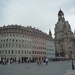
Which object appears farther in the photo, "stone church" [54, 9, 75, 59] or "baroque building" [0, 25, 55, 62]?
"stone church" [54, 9, 75, 59]

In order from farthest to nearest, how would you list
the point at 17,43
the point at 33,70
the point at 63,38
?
the point at 63,38 < the point at 17,43 < the point at 33,70

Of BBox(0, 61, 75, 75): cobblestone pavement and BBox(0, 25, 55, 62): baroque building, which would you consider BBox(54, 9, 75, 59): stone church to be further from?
BBox(0, 61, 75, 75): cobblestone pavement

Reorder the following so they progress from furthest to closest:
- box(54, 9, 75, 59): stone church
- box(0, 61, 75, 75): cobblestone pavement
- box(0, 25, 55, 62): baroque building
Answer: box(54, 9, 75, 59): stone church < box(0, 25, 55, 62): baroque building < box(0, 61, 75, 75): cobblestone pavement

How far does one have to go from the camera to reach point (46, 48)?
88062 mm

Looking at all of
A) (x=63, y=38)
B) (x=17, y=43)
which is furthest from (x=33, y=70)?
(x=63, y=38)

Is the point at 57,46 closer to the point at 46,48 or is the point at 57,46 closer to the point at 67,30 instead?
the point at 67,30

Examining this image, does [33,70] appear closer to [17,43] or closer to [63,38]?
[17,43]

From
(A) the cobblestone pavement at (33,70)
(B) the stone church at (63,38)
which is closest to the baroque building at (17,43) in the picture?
(A) the cobblestone pavement at (33,70)

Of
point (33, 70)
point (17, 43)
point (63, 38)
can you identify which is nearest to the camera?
point (33, 70)

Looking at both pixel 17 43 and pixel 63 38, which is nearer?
pixel 17 43

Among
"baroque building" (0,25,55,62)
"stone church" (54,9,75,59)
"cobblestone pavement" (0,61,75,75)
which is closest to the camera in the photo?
"cobblestone pavement" (0,61,75,75)

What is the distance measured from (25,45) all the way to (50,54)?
28.7 metres

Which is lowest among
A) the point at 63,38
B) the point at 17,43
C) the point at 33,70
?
the point at 33,70

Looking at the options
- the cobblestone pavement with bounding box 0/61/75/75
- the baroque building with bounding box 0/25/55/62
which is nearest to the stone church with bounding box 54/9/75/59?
the baroque building with bounding box 0/25/55/62
